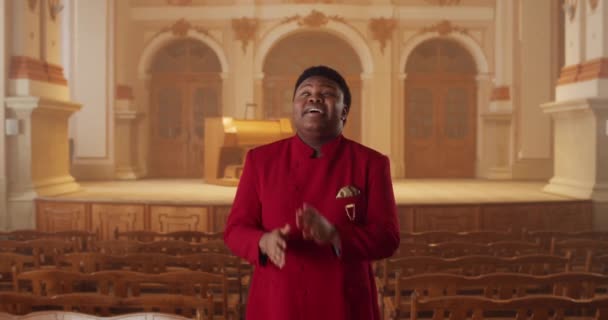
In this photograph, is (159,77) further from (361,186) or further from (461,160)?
(361,186)

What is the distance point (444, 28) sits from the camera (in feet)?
46.9

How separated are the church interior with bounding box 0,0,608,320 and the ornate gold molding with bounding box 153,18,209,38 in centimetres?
3

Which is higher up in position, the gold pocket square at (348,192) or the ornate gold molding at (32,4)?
the ornate gold molding at (32,4)

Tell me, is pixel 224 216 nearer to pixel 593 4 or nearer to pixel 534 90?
pixel 593 4

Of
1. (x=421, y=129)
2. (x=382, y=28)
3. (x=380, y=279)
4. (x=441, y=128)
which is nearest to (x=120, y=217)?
(x=380, y=279)

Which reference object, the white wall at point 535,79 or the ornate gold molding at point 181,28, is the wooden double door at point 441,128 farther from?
the ornate gold molding at point 181,28

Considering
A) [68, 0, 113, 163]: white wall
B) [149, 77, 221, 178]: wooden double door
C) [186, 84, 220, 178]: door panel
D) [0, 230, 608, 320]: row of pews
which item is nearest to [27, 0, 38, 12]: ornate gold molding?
[68, 0, 113, 163]: white wall

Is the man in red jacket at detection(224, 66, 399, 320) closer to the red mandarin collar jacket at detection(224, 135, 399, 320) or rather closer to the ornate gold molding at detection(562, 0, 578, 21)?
the red mandarin collar jacket at detection(224, 135, 399, 320)

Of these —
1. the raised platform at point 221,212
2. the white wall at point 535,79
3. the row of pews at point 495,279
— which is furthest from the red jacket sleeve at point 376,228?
the white wall at point 535,79

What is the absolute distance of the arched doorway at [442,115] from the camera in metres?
14.8

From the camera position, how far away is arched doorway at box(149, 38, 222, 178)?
14.8 meters

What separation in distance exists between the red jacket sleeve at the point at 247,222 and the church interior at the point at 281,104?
645 centimetres

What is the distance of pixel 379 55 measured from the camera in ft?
47.0

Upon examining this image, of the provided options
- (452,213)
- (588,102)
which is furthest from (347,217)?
(588,102)
